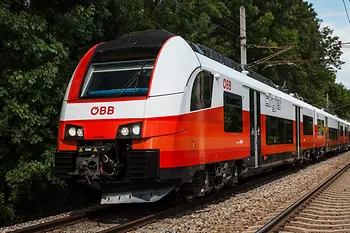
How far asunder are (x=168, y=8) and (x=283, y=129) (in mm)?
7350

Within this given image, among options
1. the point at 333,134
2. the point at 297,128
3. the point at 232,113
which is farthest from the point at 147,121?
the point at 333,134

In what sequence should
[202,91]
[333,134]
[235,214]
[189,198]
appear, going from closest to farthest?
[235,214], [202,91], [189,198], [333,134]

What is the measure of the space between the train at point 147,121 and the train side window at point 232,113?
2 cm

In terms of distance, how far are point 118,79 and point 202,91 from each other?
1666 mm

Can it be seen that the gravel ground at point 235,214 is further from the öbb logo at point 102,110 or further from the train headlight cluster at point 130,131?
the öbb logo at point 102,110

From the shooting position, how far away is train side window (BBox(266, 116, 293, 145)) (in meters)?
13.7

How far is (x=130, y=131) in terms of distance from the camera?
738 cm

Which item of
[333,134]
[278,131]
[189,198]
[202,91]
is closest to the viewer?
[202,91]

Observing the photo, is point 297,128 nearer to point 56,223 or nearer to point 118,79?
point 118,79

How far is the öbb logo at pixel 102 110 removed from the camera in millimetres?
7623

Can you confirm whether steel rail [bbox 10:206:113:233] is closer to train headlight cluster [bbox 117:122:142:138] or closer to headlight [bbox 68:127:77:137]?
headlight [bbox 68:127:77:137]

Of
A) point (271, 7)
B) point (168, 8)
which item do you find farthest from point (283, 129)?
point (271, 7)

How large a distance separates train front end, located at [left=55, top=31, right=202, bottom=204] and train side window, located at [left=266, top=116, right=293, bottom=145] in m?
6.09

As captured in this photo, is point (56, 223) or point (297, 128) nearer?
point (56, 223)
